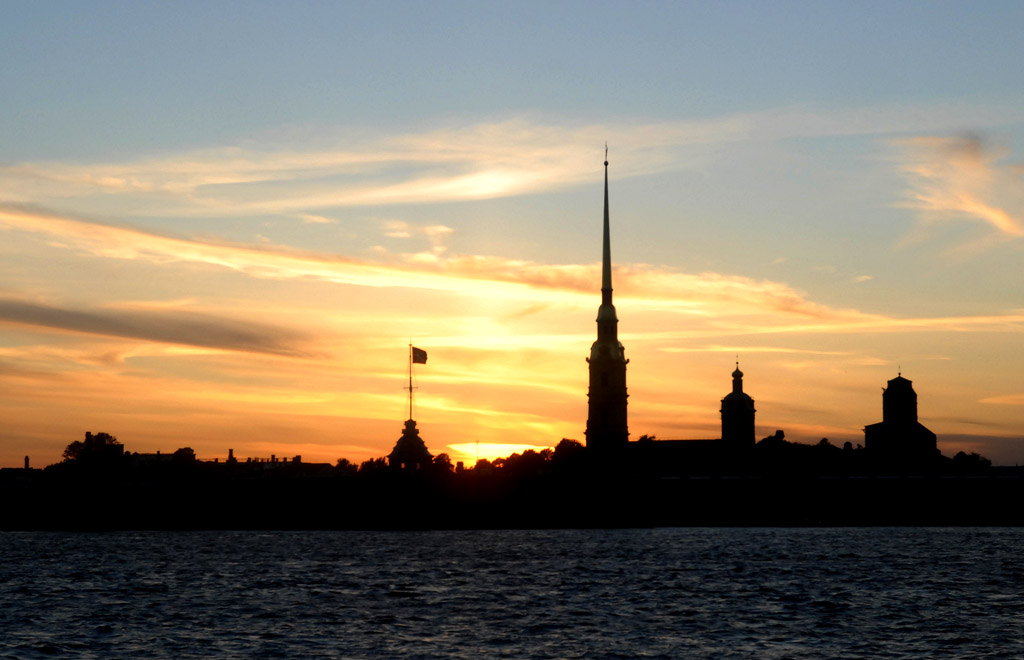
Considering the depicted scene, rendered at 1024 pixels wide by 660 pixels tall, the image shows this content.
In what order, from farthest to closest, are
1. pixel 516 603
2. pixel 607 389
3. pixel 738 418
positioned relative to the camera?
pixel 738 418
pixel 607 389
pixel 516 603

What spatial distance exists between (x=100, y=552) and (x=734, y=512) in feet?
277

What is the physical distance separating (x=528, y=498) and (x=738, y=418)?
44.9 metres

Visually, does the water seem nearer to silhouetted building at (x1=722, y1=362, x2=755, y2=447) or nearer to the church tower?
the church tower

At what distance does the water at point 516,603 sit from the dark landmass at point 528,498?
60448mm

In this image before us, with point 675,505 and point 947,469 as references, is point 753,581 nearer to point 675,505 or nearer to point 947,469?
point 675,505

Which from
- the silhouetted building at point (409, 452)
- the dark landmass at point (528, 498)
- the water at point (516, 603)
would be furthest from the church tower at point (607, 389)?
the water at point (516, 603)

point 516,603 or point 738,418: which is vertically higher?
point 738,418

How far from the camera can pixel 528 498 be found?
16112 cm

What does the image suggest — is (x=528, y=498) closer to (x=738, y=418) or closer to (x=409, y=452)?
(x=409, y=452)

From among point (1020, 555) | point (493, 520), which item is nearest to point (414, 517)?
point (493, 520)

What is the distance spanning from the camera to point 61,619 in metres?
50.1

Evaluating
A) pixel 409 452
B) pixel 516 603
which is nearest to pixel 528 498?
pixel 409 452

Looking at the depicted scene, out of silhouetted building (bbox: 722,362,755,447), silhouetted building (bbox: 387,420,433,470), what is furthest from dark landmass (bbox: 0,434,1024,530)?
silhouetted building (bbox: 722,362,755,447)

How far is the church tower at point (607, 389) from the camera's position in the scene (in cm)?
17262
